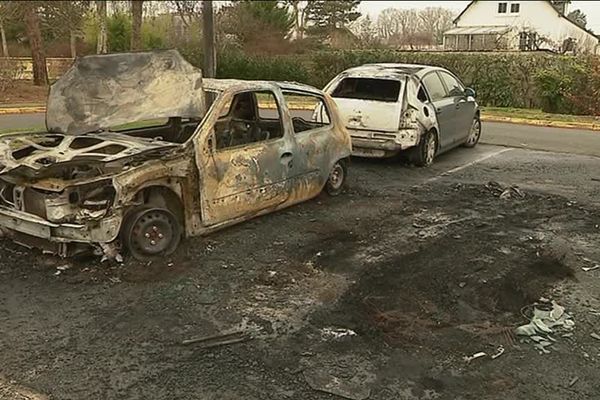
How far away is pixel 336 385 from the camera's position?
373cm

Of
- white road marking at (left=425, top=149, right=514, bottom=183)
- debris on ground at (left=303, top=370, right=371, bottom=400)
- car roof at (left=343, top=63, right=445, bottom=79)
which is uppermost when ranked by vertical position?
car roof at (left=343, top=63, right=445, bottom=79)

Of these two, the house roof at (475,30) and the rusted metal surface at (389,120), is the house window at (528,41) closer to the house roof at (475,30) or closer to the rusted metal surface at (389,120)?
Answer: the house roof at (475,30)

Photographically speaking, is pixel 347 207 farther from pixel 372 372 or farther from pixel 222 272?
pixel 372 372

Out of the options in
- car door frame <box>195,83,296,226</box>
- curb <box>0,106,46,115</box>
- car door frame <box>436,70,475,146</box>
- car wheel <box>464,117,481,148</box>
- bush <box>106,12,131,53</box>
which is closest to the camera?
car door frame <box>195,83,296,226</box>

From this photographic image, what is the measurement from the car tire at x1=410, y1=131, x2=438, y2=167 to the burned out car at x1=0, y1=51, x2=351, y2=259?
2.46 meters

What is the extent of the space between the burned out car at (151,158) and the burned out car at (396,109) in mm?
1871

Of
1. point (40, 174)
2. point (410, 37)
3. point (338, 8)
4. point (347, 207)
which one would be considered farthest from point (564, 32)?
A: point (40, 174)

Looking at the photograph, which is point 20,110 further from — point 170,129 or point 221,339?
point 221,339

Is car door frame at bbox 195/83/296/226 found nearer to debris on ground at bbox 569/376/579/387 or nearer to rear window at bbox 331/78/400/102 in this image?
rear window at bbox 331/78/400/102

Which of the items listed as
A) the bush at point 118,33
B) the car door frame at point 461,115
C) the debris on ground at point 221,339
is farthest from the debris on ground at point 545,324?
the bush at point 118,33

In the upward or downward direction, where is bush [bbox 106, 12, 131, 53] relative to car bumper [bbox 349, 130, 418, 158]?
upward

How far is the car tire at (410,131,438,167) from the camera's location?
32.3 ft

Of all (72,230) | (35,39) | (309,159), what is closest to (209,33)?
(309,159)

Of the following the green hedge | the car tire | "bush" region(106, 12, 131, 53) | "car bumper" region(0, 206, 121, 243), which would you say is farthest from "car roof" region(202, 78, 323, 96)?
"bush" region(106, 12, 131, 53)
